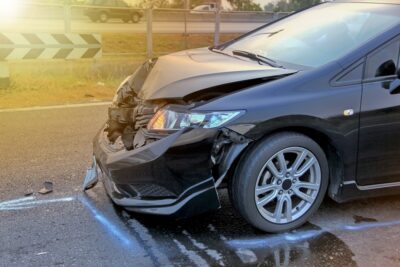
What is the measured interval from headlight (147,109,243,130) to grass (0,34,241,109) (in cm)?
475

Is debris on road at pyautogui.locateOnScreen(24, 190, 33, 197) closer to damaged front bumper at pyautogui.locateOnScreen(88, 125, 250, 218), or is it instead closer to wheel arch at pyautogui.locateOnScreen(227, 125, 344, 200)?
damaged front bumper at pyautogui.locateOnScreen(88, 125, 250, 218)

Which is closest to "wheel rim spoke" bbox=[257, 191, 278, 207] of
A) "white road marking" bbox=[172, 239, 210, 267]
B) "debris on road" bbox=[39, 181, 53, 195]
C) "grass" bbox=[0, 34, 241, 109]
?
"white road marking" bbox=[172, 239, 210, 267]

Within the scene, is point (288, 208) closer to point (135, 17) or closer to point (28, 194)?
point (28, 194)

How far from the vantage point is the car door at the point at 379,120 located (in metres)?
3.66

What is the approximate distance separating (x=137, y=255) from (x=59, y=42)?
6.96 meters

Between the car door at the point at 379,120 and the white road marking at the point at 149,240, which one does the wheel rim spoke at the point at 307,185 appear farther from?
the white road marking at the point at 149,240

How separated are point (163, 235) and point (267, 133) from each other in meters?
1.00

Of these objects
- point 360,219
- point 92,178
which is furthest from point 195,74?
point 360,219

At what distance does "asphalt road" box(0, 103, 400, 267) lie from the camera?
132 inches

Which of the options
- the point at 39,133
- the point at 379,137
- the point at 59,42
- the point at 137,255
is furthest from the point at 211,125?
the point at 59,42

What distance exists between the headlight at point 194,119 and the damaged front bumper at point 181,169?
1.7 inches

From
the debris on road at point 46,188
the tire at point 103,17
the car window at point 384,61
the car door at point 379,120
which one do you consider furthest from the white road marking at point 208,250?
the tire at point 103,17

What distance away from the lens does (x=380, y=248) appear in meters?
3.54

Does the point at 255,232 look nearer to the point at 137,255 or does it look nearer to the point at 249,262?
the point at 249,262
